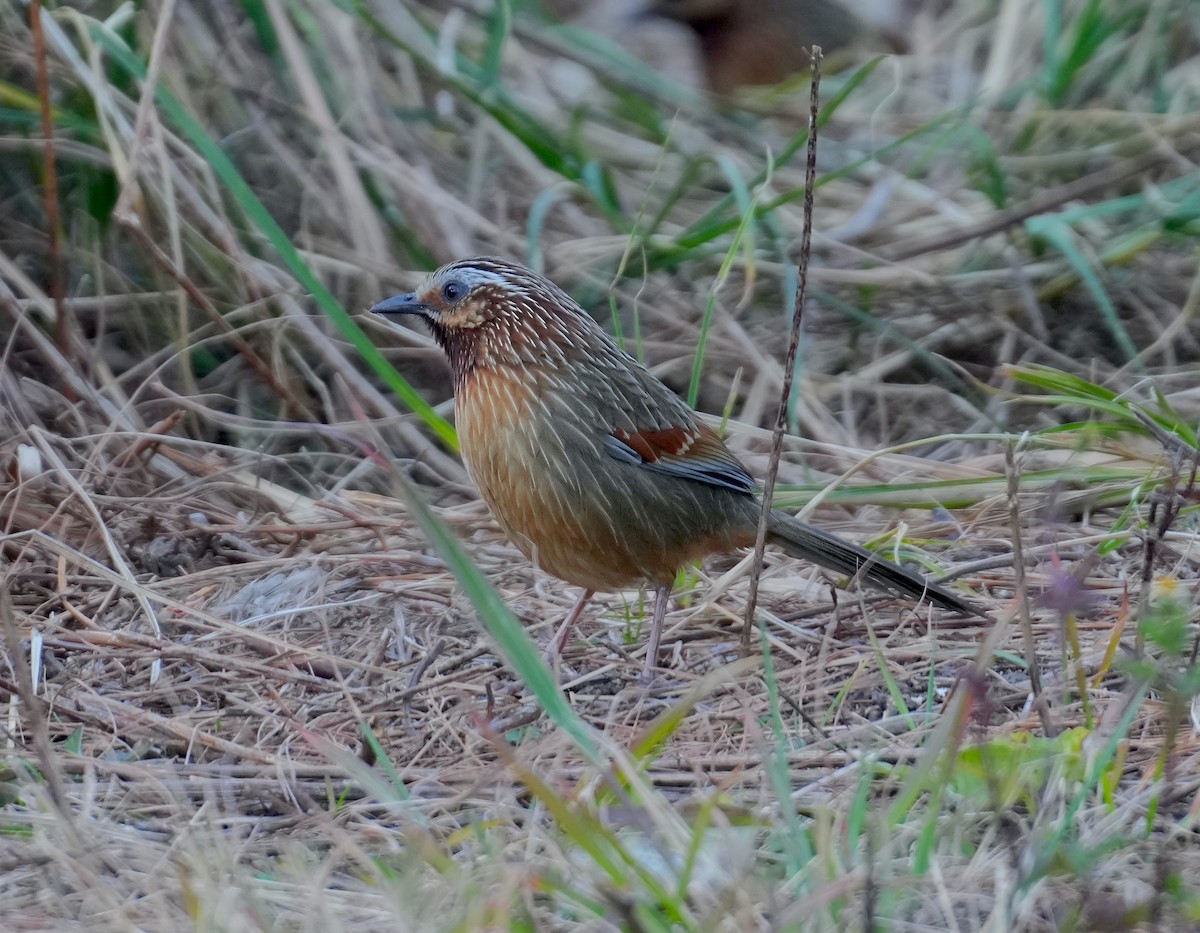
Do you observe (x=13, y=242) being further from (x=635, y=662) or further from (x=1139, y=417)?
(x=1139, y=417)

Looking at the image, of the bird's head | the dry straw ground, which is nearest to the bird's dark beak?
the bird's head

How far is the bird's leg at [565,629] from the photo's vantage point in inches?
145

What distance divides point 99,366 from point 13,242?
29.9 inches

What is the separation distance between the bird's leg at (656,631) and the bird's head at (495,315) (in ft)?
2.48

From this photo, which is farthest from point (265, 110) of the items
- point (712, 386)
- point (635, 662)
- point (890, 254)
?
point (635, 662)

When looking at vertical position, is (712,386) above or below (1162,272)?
below

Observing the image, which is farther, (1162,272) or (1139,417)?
(1162,272)

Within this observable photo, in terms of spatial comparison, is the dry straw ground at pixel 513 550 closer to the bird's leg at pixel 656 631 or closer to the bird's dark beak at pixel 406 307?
the bird's leg at pixel 656 631

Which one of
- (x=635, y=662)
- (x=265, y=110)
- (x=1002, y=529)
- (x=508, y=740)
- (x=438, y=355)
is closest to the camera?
(x=508, y=740)

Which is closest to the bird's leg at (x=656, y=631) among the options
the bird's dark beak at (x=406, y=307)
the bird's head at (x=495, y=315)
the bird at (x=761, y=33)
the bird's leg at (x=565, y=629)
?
the bird's leg at (x=565, y=629)

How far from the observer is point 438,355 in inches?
229

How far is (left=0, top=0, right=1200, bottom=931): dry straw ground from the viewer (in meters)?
2.26

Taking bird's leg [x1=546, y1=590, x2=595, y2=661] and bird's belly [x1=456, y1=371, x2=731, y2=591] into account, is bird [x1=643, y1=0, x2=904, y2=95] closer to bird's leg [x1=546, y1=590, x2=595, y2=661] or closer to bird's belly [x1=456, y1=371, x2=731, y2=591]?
bird's belly [x1=456, y1=371, x2=731, y2=591]

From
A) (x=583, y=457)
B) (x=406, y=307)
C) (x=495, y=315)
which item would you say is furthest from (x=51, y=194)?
(x=583, y=457)
